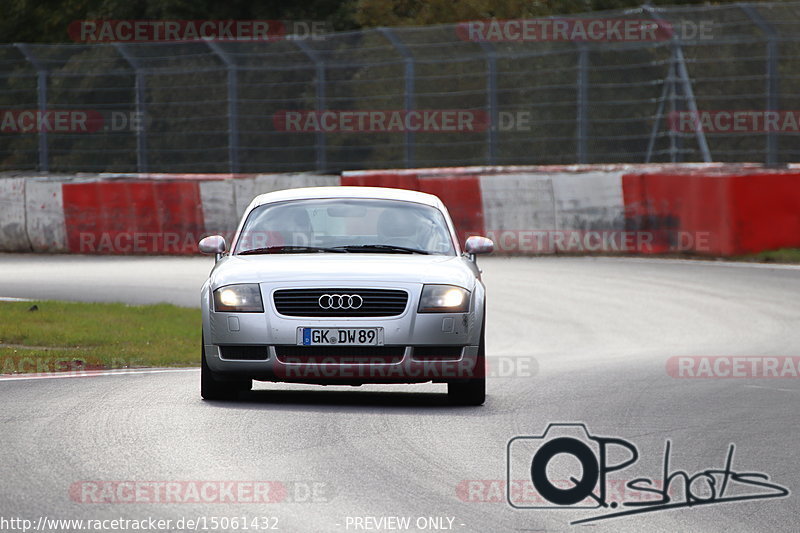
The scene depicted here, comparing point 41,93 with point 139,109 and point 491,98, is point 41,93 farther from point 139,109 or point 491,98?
point 491,98

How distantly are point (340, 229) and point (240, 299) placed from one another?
144cm

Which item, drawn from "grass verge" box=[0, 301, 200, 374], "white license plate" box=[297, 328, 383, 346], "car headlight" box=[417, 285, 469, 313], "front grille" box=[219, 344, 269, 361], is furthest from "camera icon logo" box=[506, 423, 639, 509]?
"grass verge" box=[0, 301, 200, 374]

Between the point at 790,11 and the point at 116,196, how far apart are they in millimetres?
10734

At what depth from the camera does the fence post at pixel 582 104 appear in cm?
2583

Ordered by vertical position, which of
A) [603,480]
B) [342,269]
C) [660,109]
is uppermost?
[660,109]

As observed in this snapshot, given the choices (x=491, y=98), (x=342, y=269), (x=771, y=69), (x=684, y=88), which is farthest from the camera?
(x=491, y=98)

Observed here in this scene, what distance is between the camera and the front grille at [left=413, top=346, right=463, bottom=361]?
420 inches

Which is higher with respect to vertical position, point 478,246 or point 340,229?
point 340,229

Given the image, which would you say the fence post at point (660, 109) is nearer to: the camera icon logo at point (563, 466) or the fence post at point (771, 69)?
the fence post at point (771, 69)

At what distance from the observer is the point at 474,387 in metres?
11.0

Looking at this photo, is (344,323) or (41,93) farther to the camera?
(41,93)

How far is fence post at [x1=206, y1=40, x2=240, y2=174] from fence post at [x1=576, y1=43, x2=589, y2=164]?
19.3 feet

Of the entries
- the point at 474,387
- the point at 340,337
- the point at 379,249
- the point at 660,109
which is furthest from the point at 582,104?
the point at 340,337

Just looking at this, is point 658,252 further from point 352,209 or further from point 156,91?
point 352,209
